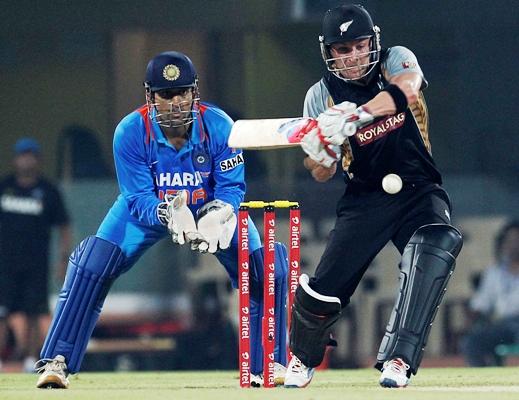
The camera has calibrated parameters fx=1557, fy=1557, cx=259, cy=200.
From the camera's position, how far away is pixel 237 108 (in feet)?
31.1

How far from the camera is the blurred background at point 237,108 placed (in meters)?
9.31

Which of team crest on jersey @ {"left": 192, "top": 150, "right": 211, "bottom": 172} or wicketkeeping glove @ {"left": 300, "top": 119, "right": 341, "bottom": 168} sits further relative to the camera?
team crest on jersey @ {"left": 192, "top": 150, "right": 211, "bottom": 172}

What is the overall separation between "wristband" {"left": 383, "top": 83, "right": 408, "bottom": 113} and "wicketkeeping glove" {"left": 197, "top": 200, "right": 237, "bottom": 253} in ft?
2.53

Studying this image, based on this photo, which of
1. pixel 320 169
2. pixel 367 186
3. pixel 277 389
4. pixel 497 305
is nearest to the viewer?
pixel 277 389

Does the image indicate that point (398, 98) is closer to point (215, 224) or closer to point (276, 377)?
point (215, 224)

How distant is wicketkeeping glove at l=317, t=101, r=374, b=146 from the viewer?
507 cm

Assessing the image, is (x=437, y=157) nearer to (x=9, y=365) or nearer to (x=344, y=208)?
(x=9, y=365)

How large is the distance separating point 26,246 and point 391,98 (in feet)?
15.5

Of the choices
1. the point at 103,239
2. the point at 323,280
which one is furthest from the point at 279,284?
the point at 103,239

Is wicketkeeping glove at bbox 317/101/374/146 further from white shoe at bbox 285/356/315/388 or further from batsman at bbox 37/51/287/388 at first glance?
white shoe at bbox 285/356/315/388

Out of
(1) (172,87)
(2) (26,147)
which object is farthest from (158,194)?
(2) (26,147)

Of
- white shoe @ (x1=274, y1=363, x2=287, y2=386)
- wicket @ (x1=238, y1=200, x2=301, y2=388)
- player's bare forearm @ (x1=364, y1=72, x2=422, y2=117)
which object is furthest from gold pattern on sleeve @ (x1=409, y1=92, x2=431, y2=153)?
white shoe @ (x1=274, y1=363, x2=287, y2=386)

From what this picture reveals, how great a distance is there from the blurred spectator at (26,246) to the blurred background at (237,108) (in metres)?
0.12

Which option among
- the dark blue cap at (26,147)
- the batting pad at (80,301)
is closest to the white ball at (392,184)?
the batting pad at (80,301)
